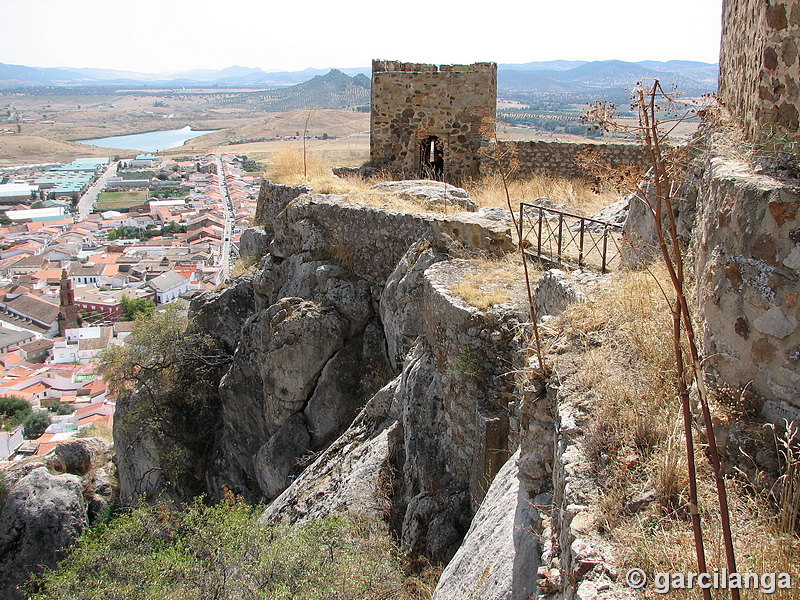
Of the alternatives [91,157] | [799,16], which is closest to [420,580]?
[799,16]

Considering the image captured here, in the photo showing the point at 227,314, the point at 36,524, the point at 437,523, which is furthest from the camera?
the point at 227,314

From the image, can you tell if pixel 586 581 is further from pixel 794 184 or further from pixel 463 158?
pixel 463 158

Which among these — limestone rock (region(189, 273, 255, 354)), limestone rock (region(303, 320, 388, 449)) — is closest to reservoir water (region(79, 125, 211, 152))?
limestone rock (region(189, 273, 255, 354))

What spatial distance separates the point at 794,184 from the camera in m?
2.75

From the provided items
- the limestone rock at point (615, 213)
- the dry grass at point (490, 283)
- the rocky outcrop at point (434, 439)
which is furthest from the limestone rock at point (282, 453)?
the limestone rock at point (615, 213)

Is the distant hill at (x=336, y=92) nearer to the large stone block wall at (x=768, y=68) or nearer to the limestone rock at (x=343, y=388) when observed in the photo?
the limestone rock at (x=343, y=388)

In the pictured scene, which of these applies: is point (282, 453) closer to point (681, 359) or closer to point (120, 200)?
point (681, 359)

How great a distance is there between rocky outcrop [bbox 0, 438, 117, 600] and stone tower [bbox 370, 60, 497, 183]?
961cm

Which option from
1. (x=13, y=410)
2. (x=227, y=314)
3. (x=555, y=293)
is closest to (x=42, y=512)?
(x=227, y=314)

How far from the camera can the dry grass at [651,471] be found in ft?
A: 7.83

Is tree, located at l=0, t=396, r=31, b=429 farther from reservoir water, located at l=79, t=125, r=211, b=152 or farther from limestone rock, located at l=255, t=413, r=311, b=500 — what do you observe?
reservoir water, located at l=79, t=125, r=211, b=152

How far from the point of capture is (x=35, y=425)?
114 ft

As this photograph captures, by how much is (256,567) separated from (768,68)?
5743 mm

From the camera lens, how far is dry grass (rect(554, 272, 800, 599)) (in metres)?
2.39
